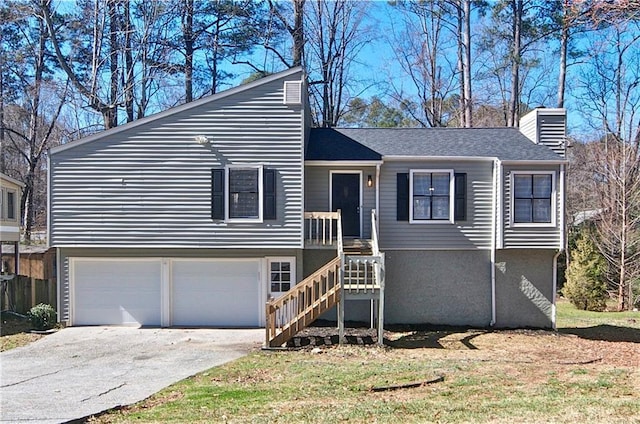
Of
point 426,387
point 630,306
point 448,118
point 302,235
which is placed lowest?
point 630,306

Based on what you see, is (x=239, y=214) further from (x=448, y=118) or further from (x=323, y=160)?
(x=448, y=118)

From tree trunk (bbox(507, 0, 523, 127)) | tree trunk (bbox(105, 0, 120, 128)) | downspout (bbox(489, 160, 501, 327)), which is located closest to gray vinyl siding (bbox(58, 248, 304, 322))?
downspout (bbox(489, 160, 501, 327))

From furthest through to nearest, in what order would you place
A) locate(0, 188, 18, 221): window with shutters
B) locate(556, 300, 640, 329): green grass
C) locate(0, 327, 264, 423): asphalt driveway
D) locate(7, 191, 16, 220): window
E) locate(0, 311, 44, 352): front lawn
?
locate(7, 191, 16, 220): window, locate(0, 188, 18, 221): window with shutters, locate(556, 300, 640, 329): green grass, locate(0, 311, 44, 352): front lawn, locate(0, 327, 264, 423): asphalt driveway

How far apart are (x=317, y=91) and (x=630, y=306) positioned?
1688cm

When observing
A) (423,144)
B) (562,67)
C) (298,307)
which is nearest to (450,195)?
(423,144)

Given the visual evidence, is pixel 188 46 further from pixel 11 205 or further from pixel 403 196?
pixel 403 196

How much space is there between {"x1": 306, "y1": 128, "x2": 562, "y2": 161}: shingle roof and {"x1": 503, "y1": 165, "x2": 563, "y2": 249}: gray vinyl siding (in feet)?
0.92

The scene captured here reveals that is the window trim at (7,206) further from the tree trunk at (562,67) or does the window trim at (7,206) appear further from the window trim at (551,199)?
the tree trunk at (562,67)

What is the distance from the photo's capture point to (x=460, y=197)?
44.5 feet

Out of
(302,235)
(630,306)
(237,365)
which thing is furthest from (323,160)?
(630,306)

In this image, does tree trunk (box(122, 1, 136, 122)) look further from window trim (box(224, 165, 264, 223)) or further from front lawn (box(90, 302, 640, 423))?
front lawn (box(90, 302, 640, 423))

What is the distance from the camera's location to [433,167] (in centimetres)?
1358

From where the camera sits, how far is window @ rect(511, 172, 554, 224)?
13.4m

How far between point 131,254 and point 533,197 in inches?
405
